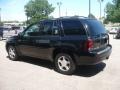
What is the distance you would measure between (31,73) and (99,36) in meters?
2.54

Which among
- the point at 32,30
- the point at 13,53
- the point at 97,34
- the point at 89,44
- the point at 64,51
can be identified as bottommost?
the point at 13,53

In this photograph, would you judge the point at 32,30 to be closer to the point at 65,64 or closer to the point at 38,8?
the point at 65,64

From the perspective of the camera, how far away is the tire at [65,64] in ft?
21.5

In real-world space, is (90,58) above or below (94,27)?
below

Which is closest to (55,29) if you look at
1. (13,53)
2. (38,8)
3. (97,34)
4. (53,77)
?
(97,34)

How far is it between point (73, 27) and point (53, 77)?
1.68 m

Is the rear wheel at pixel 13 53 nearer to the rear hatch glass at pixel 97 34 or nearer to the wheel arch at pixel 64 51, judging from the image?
the wheel arch at pixel 64 51

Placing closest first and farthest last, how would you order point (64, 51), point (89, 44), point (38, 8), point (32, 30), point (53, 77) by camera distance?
point (89, 44) → point (53, 77) → point (64, 51) → point (32, 30) → point (38, 8)

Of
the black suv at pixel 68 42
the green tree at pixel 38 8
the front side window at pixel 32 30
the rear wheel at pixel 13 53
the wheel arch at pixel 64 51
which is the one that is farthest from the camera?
the green tree at pixel 38 8

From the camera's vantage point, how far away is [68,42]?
6473mm

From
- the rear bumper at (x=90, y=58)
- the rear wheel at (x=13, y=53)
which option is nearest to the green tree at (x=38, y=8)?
the rear wheel at (x=13, y=53)

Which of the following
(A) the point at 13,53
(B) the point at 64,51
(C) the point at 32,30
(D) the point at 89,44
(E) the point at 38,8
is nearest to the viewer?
(D) the point at 89,44

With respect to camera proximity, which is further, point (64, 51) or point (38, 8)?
point (38, 8)

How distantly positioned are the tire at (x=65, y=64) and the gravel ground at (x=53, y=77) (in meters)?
0.18
